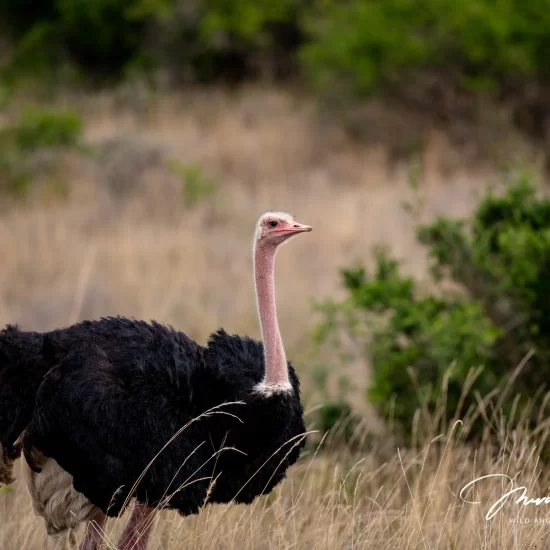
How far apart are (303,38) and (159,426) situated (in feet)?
51.1

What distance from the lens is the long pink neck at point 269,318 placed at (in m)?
3.37

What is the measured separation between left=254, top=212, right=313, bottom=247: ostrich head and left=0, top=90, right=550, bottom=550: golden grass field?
0.85 m

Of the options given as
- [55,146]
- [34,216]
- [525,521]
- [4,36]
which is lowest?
[525,521]

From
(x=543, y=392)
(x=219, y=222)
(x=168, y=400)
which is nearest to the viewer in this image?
(x=168, y=400)

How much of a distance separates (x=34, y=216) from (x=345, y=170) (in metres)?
4.21

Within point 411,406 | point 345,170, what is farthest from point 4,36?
point 411,406

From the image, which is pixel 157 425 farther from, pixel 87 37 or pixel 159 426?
pixel 87 37

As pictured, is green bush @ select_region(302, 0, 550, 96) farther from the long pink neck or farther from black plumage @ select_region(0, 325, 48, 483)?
black plumage @ select_region(0, 325, 48, 483)

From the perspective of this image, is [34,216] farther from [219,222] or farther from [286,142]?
[286,142]

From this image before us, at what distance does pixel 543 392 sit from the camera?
5105 mm

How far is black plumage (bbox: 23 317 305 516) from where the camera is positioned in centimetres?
335

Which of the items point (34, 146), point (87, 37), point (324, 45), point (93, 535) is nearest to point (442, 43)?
point (324, 45)

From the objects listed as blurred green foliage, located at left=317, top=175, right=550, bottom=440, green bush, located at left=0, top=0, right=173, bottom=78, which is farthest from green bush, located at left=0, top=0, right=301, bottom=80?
blurred green foliage, located at left=317, top=175, right=550, bottom=440

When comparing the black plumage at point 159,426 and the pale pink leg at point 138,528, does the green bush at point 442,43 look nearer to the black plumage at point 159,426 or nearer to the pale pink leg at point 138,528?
the black plumage at point 159,426
